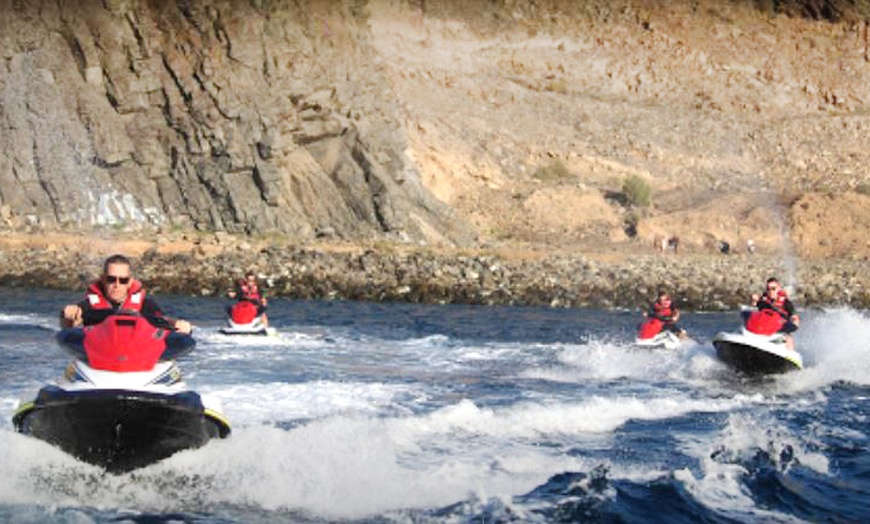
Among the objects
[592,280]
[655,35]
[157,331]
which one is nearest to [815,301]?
[592,280]

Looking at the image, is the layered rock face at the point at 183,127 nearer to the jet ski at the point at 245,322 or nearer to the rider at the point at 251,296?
the rider at the point at 251,296

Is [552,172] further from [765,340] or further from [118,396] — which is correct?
[118,396]

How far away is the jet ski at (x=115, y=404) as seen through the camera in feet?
30.3

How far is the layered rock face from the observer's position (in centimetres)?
4531

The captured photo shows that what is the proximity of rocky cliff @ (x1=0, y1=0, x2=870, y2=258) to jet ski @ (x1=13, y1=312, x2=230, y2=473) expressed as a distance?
35.8 meters

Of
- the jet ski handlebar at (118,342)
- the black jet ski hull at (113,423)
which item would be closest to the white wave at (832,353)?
the black jet ski hull at (113,423)

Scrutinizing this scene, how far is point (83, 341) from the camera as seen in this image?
372 inches

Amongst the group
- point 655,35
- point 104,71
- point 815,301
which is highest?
point 655,35

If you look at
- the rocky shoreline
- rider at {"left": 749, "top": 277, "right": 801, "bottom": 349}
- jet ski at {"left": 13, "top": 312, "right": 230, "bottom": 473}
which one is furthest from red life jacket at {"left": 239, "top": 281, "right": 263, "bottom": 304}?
the rocky shoreline

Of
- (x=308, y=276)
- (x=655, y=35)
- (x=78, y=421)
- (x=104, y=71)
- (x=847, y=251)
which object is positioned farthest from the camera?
(x=655, y=35)

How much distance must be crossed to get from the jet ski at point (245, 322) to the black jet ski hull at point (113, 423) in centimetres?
1306

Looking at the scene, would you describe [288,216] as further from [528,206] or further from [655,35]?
[655,35]

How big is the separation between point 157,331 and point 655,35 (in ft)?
314

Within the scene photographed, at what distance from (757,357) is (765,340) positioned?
13.0 inches
